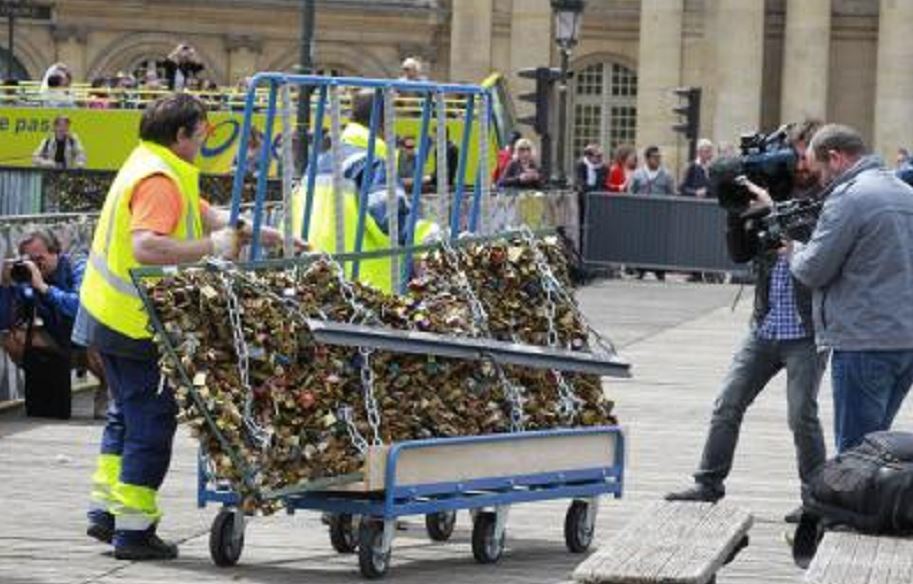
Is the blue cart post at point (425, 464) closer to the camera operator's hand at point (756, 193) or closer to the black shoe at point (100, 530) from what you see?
the black shoe at point (100, 530)

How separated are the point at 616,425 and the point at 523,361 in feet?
2.68

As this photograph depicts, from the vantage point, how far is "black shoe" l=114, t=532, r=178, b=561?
48.9ft

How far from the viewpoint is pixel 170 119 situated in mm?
15109

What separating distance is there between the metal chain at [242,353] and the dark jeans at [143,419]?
0.67 metres

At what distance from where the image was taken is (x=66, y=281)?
899 inches

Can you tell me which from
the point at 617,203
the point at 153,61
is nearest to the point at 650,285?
the point at 617,203

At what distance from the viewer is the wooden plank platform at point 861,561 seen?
37.4 ft

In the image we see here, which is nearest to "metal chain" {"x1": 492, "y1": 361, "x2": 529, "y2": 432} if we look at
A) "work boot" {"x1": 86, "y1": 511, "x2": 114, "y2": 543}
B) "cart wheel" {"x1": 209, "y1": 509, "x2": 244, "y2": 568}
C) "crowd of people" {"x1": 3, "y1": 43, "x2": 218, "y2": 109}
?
"cart wheel" {"x1": 209, "y1": 509, "x2": 244, "y2": 568}

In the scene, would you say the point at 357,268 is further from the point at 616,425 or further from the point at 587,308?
the point at 587,308

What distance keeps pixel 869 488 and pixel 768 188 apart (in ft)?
9.39

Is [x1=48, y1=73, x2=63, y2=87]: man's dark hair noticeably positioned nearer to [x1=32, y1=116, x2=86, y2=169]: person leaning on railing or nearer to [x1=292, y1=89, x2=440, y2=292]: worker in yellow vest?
[x1=32, y1=116, x2=86, y2=169]: person leaning on railing

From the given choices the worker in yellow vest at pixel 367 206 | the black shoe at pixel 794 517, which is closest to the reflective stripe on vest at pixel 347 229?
the worker in yellow vest at pixel 367 206

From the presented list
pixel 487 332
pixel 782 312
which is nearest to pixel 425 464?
pixel 487 332

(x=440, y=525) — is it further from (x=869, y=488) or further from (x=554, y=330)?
(x=869, y=488)
